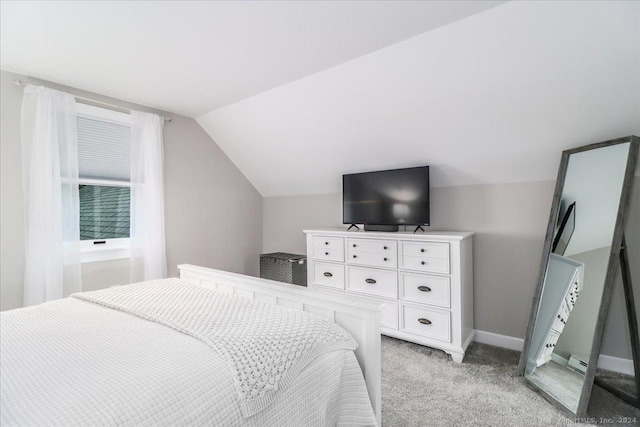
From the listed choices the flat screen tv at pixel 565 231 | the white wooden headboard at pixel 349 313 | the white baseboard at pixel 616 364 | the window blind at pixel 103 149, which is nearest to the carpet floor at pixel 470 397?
the white baseboard at pixel 616 364

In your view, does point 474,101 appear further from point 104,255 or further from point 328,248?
point 104,255

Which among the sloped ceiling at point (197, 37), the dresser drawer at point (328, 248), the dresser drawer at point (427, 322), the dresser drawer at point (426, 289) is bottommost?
the dresser drawer at point (427, 322)

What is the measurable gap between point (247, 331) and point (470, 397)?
1.56 m

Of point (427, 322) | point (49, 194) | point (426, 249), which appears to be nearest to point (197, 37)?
point (49, 194)

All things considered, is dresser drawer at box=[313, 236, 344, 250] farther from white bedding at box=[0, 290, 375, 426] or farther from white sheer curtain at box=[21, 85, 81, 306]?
white sheer curtain at box=[21, 85, 81, 306]

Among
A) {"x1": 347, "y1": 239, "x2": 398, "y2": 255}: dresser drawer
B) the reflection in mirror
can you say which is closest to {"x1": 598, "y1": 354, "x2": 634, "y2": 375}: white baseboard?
the reflection in mirror

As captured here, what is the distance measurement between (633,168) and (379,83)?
162 centimetres

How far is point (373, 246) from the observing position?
9.39 ft

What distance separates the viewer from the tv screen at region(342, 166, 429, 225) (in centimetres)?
279

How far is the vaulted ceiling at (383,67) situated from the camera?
1.70 metres

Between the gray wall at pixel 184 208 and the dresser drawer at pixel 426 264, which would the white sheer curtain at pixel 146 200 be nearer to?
the gray wall at pixel 184 208

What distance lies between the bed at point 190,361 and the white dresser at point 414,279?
1.27 meters

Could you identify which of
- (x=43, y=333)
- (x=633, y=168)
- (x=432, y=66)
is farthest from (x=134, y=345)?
(x=633, y=168)

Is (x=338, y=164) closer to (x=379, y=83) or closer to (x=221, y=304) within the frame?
(x=379, y=83)
